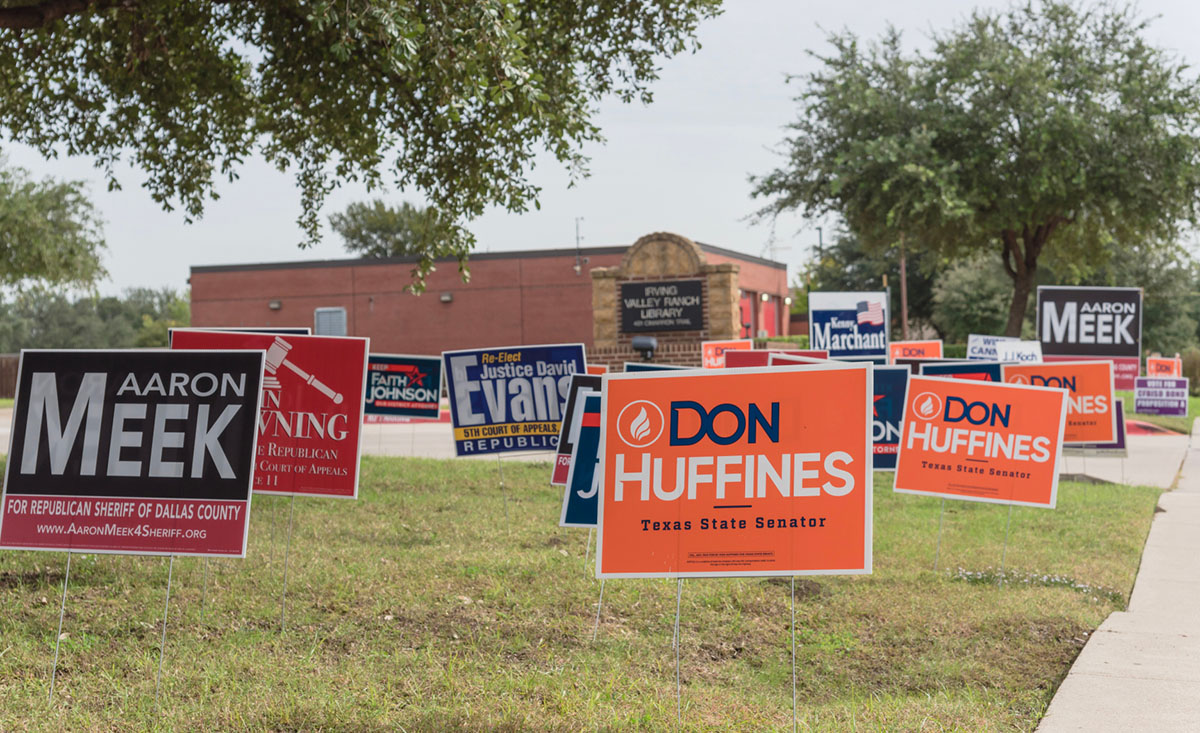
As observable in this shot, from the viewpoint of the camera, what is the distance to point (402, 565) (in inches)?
300

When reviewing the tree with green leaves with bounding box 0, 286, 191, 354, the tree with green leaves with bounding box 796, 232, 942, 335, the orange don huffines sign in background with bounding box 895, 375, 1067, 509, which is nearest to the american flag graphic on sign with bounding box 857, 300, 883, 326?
the orange don huffines sign in background with bounding box 895, 375, 1067, 509

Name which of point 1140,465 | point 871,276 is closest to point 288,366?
point 1140,465

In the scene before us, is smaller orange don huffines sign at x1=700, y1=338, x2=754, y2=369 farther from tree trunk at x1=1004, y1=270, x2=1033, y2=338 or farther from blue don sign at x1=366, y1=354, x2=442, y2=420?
tree trunk at x1=1004, y1=270, x2=1033, y2=338

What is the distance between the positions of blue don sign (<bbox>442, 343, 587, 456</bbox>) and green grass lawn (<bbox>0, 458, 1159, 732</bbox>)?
123 cm

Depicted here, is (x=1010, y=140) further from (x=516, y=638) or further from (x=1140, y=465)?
(x=516, y=638)

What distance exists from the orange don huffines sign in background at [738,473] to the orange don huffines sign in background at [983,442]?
3628 mm

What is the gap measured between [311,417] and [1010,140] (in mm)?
22387

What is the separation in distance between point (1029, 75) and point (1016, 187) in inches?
98.0

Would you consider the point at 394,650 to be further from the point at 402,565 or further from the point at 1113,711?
the point at 1113,711

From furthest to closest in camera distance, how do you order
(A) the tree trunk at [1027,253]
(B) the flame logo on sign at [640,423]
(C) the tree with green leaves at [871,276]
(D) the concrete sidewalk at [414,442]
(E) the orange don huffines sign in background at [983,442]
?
(C) the tree with green leaves at [871,276] → (A) the tree trunk at [1027,253] → (D) the concrete sidewalk at [414,442] → (E) the orange don huffines sign in background at [983,442] → (B) the flame logo on sign at [640,423]

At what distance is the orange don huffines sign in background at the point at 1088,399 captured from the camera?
482 inches

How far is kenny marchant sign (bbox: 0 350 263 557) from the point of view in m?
4.91

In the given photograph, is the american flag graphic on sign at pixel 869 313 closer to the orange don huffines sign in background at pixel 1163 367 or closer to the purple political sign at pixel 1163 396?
the purple political sign at pixel 1163 396

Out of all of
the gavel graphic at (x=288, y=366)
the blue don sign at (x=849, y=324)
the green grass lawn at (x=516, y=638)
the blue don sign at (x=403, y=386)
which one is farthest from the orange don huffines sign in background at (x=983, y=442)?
the blue don sign at (x=849, y=324)
